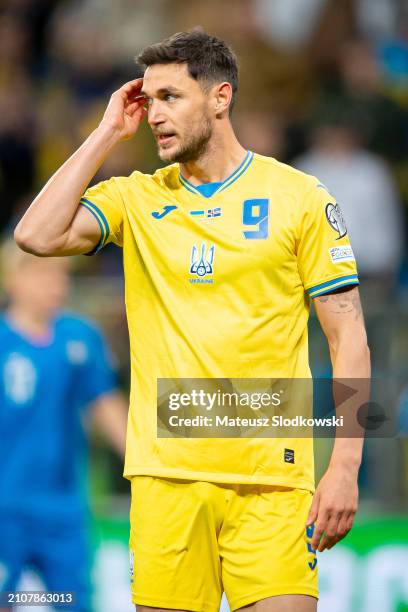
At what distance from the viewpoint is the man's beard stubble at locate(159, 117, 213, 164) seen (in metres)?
4.55

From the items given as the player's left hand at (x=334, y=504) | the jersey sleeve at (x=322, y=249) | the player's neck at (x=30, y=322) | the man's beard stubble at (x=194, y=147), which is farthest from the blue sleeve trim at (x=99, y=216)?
the player's neck at (x=30, y=322)

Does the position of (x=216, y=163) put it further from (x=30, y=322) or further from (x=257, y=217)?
(x=30, y=322)

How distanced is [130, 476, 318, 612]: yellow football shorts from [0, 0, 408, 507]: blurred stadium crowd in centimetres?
355

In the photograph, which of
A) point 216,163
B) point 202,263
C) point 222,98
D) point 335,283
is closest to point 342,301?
point 335,283

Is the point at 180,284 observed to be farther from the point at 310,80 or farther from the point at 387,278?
the point at 310,80

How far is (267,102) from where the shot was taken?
34.8ft

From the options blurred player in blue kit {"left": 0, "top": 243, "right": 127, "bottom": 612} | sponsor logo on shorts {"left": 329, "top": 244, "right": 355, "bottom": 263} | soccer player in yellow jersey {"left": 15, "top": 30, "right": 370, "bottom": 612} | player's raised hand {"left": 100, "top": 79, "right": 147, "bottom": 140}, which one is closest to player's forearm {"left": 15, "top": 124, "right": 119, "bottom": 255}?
soccer player in yellow jersey {"left": 15, "top": 30, "right": 370, "bottom": 612}

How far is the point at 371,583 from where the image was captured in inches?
293

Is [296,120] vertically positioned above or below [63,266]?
above

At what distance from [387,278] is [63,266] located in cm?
272

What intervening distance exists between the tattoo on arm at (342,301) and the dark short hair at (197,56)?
3.17 feet

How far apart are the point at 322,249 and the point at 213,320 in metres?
0.49

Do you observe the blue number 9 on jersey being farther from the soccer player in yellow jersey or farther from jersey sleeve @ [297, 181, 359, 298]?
jersey sleeve @ [297, 181, 359, 298]

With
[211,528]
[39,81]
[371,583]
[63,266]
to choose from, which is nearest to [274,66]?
[39,81]
